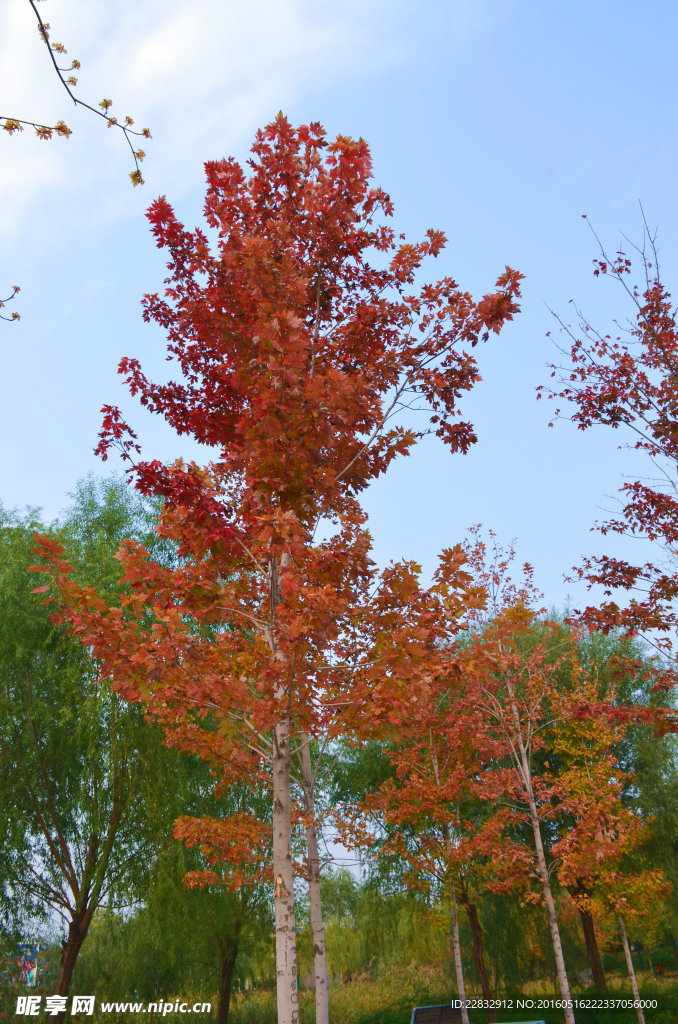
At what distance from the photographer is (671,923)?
2144 centimetres

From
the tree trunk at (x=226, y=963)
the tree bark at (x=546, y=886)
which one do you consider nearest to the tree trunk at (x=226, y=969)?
the tree trunk at (x=226, y=963)

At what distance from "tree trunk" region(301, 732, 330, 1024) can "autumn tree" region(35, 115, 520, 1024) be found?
2818 millimetres

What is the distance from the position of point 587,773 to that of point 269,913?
319 inches

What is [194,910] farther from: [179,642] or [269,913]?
[179,642]

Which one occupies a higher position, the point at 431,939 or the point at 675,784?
the point at 675,784

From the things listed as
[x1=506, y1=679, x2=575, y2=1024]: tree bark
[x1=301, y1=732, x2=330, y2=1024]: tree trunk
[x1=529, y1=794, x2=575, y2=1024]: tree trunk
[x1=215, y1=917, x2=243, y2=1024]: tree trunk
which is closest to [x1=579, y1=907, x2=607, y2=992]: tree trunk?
[x1=506, y1=679, x2=575, y2=1024]: tree bark

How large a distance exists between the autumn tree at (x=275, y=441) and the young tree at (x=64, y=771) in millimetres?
7160

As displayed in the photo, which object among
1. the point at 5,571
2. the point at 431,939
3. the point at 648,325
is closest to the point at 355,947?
the point at 431,939

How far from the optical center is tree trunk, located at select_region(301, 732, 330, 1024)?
805 cm

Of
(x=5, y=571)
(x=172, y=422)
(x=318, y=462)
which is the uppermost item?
(x=5, y=571)

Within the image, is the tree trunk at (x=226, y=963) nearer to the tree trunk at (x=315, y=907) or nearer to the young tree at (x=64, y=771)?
the young tree at (x=64, y=771)

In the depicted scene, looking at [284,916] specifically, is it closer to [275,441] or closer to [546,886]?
[275,441]

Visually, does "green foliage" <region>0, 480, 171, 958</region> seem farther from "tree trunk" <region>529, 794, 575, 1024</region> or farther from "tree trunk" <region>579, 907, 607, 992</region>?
"tree trunk" <region>579, 907, 607, 992</region>

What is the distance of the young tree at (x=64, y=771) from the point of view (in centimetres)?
1255
